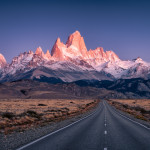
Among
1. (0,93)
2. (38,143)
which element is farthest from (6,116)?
(0,93)

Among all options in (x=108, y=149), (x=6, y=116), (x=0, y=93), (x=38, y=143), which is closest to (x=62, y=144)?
(x=38, y=143)

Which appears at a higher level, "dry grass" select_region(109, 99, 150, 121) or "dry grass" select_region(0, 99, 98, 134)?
"dry grass" select_region(109, 99, 150, 121)

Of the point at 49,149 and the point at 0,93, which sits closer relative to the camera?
the point at 49,149

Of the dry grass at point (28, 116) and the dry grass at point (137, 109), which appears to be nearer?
the dry grass at point (28, 116)

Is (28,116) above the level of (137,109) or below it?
below

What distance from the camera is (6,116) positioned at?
3009 centimetres

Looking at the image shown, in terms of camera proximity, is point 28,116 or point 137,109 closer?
point 28,116

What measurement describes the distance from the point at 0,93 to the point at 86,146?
7015 inches

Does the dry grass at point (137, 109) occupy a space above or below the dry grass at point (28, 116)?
above

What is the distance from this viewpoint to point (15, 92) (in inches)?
7564

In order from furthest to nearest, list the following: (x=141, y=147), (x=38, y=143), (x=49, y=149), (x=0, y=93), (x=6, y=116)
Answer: (x=0, y=93) → (x=6, y=116) → (x=38, y=143) → (x=141, y=147) → (x=49, y=149)

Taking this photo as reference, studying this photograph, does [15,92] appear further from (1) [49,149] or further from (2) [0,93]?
(1) [49,149]

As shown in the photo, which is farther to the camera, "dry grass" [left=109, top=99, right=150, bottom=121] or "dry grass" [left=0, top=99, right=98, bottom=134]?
"dry grass" [left=109, top=99, right=150, bottom=121]

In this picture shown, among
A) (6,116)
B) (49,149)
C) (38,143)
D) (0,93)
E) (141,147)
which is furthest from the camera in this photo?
(0,93)
